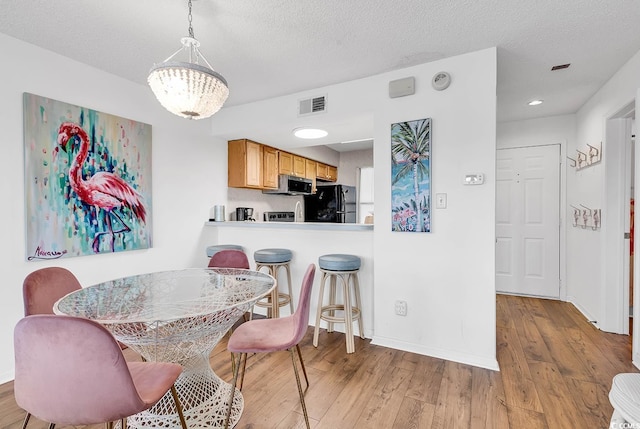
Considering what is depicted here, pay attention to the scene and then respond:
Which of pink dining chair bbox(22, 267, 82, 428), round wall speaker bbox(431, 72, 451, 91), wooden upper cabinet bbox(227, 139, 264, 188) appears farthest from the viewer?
wooden upper cabinet bbox(227, 139, 264, 188)

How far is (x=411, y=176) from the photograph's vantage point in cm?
254

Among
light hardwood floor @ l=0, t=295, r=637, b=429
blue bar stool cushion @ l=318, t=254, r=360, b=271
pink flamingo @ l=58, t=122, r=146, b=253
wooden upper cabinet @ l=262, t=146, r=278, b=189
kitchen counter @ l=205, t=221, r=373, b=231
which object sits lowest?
light hardwood floor @ l=0, t=295, r=637, b=429

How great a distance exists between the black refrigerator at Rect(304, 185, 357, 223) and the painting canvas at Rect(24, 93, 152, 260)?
2.57 metres

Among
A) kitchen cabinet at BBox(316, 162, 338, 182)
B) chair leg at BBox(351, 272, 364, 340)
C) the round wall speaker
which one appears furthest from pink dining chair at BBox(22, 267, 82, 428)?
kitchen cabinet at BBox(316, 162, 338, 182)

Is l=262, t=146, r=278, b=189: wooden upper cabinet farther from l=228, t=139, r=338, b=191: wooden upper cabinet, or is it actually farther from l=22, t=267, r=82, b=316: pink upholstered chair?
l=22, t=267, r=82, b=316: pink upholstered chair

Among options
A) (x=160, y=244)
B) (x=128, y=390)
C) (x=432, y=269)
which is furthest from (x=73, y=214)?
(x=432, y=269)

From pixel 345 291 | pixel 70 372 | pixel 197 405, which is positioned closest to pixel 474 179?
pixel 345 291

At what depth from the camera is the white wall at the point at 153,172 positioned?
2127 mm

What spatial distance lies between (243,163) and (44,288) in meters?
2.44

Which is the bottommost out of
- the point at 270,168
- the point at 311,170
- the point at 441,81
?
the point at 270,168

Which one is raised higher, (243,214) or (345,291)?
(243,214)

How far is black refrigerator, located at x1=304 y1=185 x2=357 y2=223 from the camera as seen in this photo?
15.9 ft
